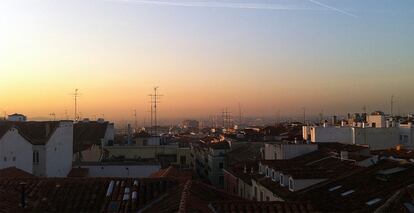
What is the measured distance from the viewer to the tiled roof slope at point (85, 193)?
1819 cm

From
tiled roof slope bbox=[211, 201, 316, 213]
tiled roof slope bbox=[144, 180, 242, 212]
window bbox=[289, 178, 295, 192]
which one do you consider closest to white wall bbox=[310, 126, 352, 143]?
window bbox=[289, 178, 295, 192]

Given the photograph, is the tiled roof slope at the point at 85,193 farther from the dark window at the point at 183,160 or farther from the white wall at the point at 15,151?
the dark window at the point at 183,160

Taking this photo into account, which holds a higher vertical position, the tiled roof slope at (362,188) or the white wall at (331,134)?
the white wall at (331,134)

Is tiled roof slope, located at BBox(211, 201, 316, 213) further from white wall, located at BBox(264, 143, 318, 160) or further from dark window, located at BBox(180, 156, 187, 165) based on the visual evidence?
dark window, located at BBox(180, 156, 187, 165)

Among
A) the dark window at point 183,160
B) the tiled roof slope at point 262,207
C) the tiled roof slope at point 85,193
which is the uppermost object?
the tiled roof slope at point 85,193

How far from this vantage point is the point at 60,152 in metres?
43.0

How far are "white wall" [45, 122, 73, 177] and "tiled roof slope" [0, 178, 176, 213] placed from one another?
2036 centimetres

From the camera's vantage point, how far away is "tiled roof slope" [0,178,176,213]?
1819 centimetres

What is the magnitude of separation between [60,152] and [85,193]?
970 inches

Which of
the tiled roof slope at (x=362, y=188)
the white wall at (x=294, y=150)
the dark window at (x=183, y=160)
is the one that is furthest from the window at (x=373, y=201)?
the dark window at (x=183, y=160)

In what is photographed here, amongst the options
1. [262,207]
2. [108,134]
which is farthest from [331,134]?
[262,207]

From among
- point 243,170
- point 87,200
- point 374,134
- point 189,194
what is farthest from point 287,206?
point 374,134

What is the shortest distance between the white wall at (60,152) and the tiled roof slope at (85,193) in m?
20.4

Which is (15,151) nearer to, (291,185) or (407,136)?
(291,185)
